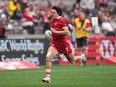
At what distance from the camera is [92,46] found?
29.3 m

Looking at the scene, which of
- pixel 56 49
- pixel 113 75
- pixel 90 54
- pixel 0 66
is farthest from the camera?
pixel 90 54

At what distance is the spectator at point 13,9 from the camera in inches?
1211

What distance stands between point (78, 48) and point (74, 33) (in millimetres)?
1563

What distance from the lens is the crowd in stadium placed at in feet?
100

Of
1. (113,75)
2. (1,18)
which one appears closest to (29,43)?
(1,18)

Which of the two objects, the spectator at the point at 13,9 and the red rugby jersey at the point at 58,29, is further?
the spectator at the point at 13,9

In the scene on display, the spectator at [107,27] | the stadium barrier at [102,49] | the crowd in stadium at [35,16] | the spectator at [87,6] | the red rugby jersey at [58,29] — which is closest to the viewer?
the red rugby jersey at [58,29]

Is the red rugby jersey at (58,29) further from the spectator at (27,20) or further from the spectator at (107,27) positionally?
the spectator at (107,27)

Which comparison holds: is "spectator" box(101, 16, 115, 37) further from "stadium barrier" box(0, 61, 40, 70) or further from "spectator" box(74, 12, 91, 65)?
"stadium barrier" box(0, 61, 40, 70)

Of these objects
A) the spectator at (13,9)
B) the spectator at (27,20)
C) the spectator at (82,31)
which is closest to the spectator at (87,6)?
the spectator at (27,20)

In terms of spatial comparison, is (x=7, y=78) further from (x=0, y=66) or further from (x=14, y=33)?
(x=14, y=33)

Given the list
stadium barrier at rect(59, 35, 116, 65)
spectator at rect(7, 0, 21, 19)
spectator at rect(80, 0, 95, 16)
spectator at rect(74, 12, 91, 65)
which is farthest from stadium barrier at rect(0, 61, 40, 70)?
spectator at rect(80, 0, 95, 16)

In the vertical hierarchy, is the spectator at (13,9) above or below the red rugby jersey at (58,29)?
below

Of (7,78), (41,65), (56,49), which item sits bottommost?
(41,65)
